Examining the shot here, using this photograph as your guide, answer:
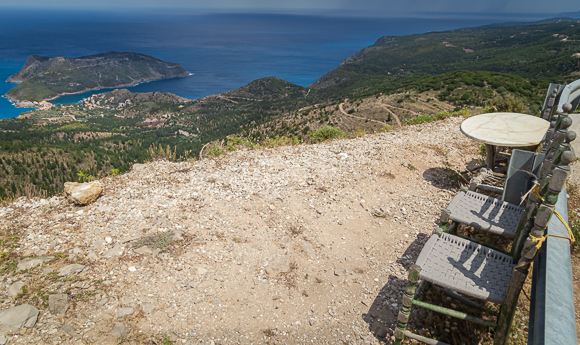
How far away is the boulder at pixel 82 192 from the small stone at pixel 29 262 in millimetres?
1406

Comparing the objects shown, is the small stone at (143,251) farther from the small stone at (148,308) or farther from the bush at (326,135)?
the bush at (326,135)

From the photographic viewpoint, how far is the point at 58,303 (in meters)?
3.24

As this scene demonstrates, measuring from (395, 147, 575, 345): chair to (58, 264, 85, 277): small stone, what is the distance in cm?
401

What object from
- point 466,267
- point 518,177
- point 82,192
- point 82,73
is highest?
point 518,177

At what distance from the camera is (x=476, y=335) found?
2889mm

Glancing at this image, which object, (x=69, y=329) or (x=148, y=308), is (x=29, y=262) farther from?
(x=148, y=308)

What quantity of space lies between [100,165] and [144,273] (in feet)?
133

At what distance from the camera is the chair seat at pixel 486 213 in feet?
10.7

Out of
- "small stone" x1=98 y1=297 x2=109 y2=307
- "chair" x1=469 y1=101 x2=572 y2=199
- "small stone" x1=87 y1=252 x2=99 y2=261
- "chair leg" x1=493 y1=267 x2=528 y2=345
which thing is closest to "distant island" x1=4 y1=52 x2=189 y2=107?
"small stone" x1=87 y1=252 x2=99 y2=261

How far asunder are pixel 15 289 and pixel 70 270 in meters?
0.53

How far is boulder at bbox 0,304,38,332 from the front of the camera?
2926 millimetres

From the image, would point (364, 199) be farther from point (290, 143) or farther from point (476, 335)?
point (290, 143)

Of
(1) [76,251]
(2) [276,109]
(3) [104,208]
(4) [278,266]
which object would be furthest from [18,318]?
(2) [276,109]

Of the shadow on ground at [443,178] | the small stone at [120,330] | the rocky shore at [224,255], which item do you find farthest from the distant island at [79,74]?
the shadow on ground at [443,178]
